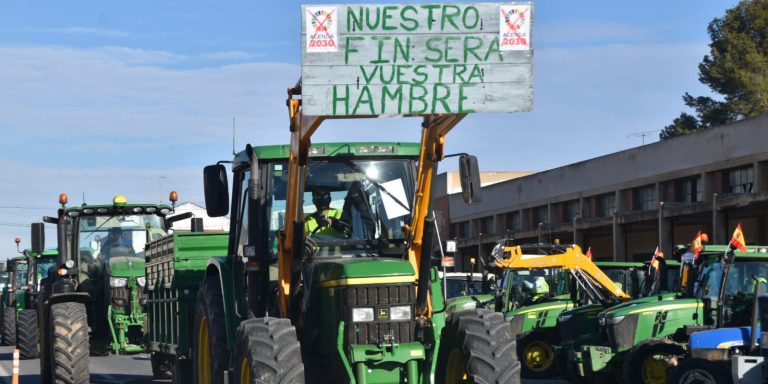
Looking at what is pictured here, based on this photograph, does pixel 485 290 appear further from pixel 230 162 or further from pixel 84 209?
pixel 230 162

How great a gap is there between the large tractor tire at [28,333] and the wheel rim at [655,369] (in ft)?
45.9

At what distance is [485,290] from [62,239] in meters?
9.67

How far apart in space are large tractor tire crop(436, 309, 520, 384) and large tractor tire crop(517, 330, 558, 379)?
1257 cm

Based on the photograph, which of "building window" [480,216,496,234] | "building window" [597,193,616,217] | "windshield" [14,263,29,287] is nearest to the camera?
"windshield" [14,263,29,287]

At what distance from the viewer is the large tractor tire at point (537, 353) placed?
75.2ft

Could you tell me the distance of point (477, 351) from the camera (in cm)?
Answer: 1005

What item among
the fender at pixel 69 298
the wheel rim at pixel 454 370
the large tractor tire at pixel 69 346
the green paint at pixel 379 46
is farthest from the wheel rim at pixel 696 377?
the green paint at pixel 379 46

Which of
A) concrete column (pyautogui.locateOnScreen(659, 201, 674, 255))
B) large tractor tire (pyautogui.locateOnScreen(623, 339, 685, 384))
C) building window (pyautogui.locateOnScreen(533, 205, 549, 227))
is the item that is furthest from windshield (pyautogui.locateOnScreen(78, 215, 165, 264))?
building window (pyautogui.locateOnScreen(533, 205, 549, 227))

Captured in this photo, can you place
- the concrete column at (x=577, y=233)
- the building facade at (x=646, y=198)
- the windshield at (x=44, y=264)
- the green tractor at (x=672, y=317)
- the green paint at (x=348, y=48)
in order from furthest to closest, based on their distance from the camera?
the concrete column at (x=577, y=233), the building facade at (x=646, y=198), the windshield at (x=44, y=264), the green tractor at (x=672, y=317), the green paint at (x=348, y=48)

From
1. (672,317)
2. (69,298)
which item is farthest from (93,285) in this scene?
(672,317)

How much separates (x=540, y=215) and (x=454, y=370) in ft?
134

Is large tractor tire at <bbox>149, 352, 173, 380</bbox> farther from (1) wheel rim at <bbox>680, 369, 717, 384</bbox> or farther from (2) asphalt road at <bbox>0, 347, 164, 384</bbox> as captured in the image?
(1) wheel rim at <bbox>680, 369, 717, 384</bbox>

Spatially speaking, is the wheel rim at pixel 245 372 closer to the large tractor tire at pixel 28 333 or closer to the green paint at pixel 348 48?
the green paint at pixel 348 48

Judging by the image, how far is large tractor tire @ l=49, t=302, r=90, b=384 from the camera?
1727 cm
